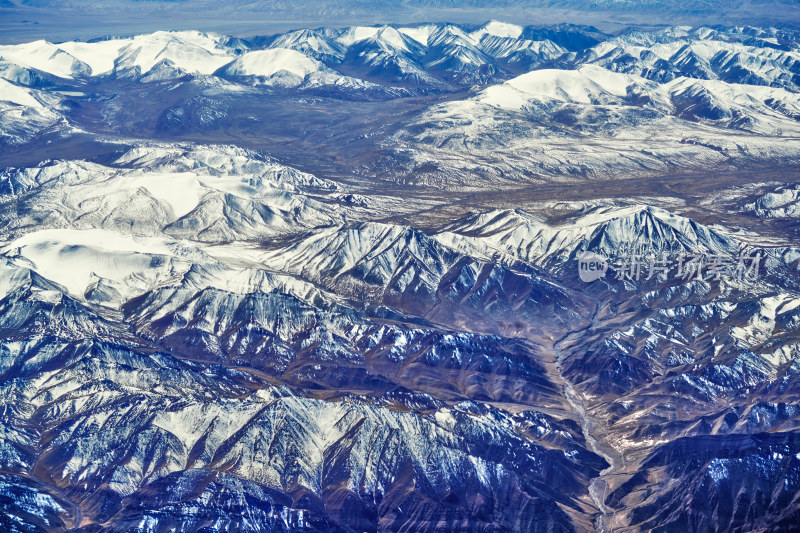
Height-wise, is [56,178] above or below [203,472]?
below

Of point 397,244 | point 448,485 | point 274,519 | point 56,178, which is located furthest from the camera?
point 56,178

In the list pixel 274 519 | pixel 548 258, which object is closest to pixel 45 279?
pixel 274 519

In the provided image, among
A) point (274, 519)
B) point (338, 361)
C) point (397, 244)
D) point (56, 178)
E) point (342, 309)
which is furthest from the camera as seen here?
point (56, 178)

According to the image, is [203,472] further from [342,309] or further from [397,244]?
[397,244]

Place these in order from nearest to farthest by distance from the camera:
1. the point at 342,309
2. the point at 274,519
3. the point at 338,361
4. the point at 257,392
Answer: the point at 274,519 < the point at 257,392 < the point at 338,361 < the point at 342,309

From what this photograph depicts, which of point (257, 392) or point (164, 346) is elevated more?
point (257, 392)

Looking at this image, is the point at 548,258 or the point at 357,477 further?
the point at 548,258

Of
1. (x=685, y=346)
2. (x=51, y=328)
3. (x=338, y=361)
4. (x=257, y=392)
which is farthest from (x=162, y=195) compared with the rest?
(x=685, y=346)

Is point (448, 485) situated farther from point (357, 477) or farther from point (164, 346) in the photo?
point (164, 346)

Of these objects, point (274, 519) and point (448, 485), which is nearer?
point (274, 519)
